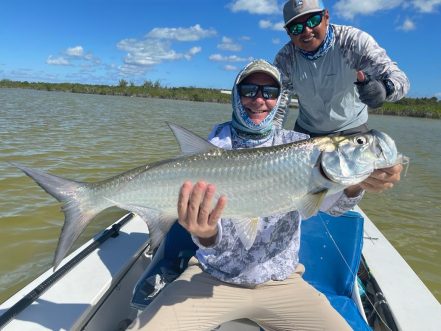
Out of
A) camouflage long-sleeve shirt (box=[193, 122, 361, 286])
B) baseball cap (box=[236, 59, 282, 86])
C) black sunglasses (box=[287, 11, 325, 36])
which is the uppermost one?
black sunglasses (box=[287, 11, 325, 36])

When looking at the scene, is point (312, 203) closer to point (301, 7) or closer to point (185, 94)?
point (301, 7)

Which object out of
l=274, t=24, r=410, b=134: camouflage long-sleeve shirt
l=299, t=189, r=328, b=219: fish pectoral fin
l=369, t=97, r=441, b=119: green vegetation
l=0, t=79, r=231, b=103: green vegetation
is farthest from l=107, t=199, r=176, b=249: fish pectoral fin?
l=0, t=79, r=231, b=103: green vegetation

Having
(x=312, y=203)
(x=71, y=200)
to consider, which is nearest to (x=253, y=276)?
(x=312, y=203)

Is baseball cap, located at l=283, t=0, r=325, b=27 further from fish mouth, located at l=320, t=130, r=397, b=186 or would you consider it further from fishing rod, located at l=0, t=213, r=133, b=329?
fishing rod, located at l=0, t=213, r=133, b=329

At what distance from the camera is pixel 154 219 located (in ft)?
8.13

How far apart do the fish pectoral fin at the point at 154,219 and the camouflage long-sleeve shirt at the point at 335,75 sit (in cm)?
226

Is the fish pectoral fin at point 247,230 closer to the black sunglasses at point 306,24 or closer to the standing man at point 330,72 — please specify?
the standing man at point 330,72

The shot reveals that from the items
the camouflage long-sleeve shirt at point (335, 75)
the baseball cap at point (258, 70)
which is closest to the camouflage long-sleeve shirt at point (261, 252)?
the baseball cap at point (258, 70)

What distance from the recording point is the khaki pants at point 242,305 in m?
2.60

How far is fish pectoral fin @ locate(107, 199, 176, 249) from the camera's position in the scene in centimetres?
246

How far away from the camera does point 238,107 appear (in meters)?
2.96

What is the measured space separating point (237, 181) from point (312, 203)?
1.58 ft

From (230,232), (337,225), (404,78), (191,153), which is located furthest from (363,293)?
(191,153)

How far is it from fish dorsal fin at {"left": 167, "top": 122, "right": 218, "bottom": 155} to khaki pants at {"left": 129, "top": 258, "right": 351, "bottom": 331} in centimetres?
95
